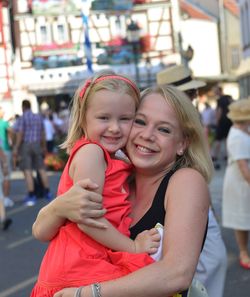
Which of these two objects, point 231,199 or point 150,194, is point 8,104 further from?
point 150,194

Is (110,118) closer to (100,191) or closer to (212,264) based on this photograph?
(100,191)

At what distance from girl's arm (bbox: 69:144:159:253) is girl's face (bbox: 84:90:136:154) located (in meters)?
0.06

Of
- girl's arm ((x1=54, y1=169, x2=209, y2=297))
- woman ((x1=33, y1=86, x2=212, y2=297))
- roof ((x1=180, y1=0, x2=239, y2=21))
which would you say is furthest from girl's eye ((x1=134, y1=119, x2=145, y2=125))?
roof ((x1=180, y1=0, x2=239, y2=21))

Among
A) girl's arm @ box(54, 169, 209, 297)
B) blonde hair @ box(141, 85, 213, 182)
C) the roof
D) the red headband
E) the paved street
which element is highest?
the roof

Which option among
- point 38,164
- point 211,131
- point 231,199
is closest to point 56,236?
point 231,199

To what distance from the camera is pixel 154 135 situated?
90.0 inches

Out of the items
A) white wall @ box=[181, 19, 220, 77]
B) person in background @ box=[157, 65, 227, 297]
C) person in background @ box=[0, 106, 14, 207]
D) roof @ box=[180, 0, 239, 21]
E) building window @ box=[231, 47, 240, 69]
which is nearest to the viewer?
person in background @ box=[157, 65, 227, 297]

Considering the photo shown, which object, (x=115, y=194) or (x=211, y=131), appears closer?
(x=115, y=194)

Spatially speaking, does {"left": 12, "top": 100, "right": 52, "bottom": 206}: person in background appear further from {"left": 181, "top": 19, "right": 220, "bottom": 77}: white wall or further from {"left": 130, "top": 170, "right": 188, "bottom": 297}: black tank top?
{"left": 181, "top": 19, "right": 220, "bottom": 77}: white wall

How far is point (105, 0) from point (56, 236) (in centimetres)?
3193

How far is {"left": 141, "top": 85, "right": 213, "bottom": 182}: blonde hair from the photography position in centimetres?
230

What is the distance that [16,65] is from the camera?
34.8m

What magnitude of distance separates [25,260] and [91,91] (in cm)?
516

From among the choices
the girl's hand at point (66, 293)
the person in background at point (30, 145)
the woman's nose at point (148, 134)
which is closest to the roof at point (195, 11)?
the person in background at point (30, 145)
